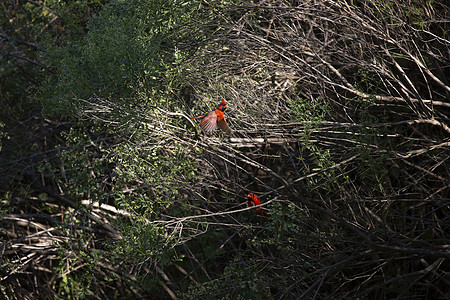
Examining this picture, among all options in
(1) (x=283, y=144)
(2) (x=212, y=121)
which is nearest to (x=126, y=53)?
(2) (x=212, y=121)

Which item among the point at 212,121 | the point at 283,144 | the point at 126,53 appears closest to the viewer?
the point at 212,121

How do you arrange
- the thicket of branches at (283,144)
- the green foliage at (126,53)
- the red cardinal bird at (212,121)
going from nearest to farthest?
the red cardinal bird at (212,121) → the thicket of branches at (283,144) → the green foliage at (126,53)

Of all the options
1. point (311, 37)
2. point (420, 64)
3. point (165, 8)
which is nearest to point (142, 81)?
point (165, 8)

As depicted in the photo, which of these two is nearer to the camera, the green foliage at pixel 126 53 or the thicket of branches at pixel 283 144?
the thicket of branches at pixel 283 144

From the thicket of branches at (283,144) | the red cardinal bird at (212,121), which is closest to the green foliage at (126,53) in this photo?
the thicket of branches at (283,144)

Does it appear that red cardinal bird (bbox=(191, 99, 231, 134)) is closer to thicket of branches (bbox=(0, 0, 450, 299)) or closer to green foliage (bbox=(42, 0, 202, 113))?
thicket of branches (bbox=(0, 0, 450, 299))

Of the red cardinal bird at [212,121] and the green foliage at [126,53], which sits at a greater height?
the green foliage at [126,53]

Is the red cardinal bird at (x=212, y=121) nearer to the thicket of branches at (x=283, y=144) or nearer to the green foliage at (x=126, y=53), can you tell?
the thicket of branches at (x=283, y=144)

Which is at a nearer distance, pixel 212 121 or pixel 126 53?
pixel 212 121

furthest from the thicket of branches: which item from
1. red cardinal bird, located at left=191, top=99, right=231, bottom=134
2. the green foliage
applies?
red cardinal bird, located at left=191, top=99, right=231, bottom=134

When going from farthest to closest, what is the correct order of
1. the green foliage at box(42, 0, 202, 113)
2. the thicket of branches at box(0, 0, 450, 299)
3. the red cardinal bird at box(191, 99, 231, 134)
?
the green foliage at box(42, 0, 202, 113), the thicket of branches at box(0, 0, 450, 299), the red cardinal bird at box(191, 99, 231, 134)

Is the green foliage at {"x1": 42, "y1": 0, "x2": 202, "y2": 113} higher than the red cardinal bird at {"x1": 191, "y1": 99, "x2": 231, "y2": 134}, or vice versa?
the green foliage at {"x1": 42, "y1": 0, "x2": 202, "y2": 113}

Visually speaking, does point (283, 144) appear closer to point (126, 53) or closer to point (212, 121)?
point (212, 121)

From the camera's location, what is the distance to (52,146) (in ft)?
25.6
